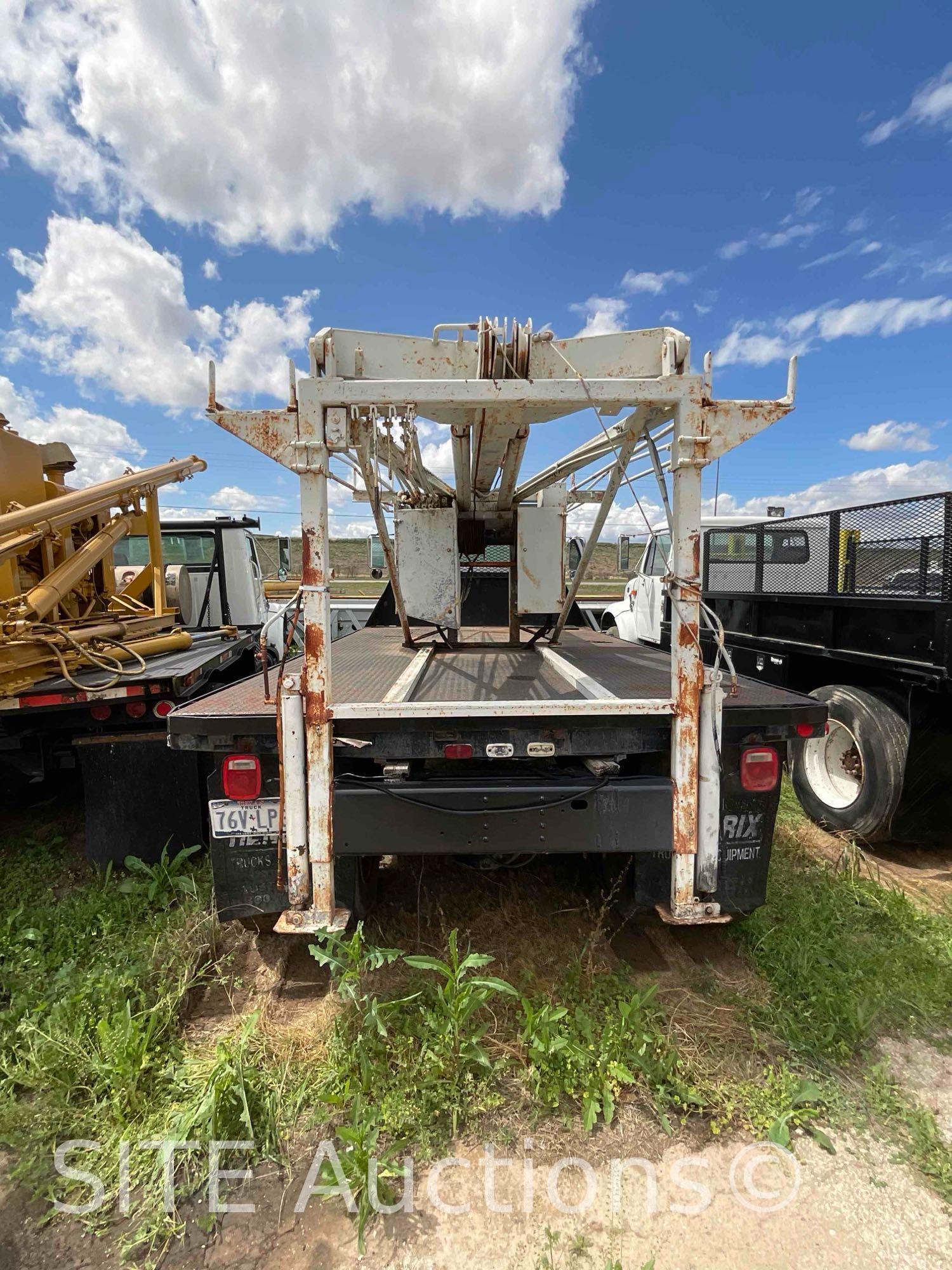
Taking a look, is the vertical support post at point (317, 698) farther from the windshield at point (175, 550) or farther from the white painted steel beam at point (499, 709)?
the windshield at point (175, 550)

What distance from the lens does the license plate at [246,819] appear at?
2.50 m

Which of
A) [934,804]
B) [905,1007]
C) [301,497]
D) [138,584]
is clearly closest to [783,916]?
[905,1007]

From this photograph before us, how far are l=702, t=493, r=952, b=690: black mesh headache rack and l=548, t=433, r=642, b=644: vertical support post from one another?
71.2 inches

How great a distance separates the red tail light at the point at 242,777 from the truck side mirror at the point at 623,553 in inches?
278

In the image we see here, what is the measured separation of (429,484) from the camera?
152 inches

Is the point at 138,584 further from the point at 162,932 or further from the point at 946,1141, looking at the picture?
the point at 946,1141

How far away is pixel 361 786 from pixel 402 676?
3.11ft

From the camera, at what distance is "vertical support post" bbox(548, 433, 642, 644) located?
118 inches

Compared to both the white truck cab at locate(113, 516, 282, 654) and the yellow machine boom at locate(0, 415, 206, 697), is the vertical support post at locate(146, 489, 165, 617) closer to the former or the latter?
the yellow machine boom at locate(0, 415, 206, 697)

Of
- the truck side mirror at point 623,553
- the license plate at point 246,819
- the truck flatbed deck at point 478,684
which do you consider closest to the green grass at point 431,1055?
the license plate at point 246,819

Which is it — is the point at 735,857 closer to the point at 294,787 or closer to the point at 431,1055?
the point at 431,1055

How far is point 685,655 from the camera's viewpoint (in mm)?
2361

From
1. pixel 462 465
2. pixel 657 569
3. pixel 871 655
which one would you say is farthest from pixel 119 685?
pixel 657 569

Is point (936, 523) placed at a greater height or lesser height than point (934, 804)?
greater
